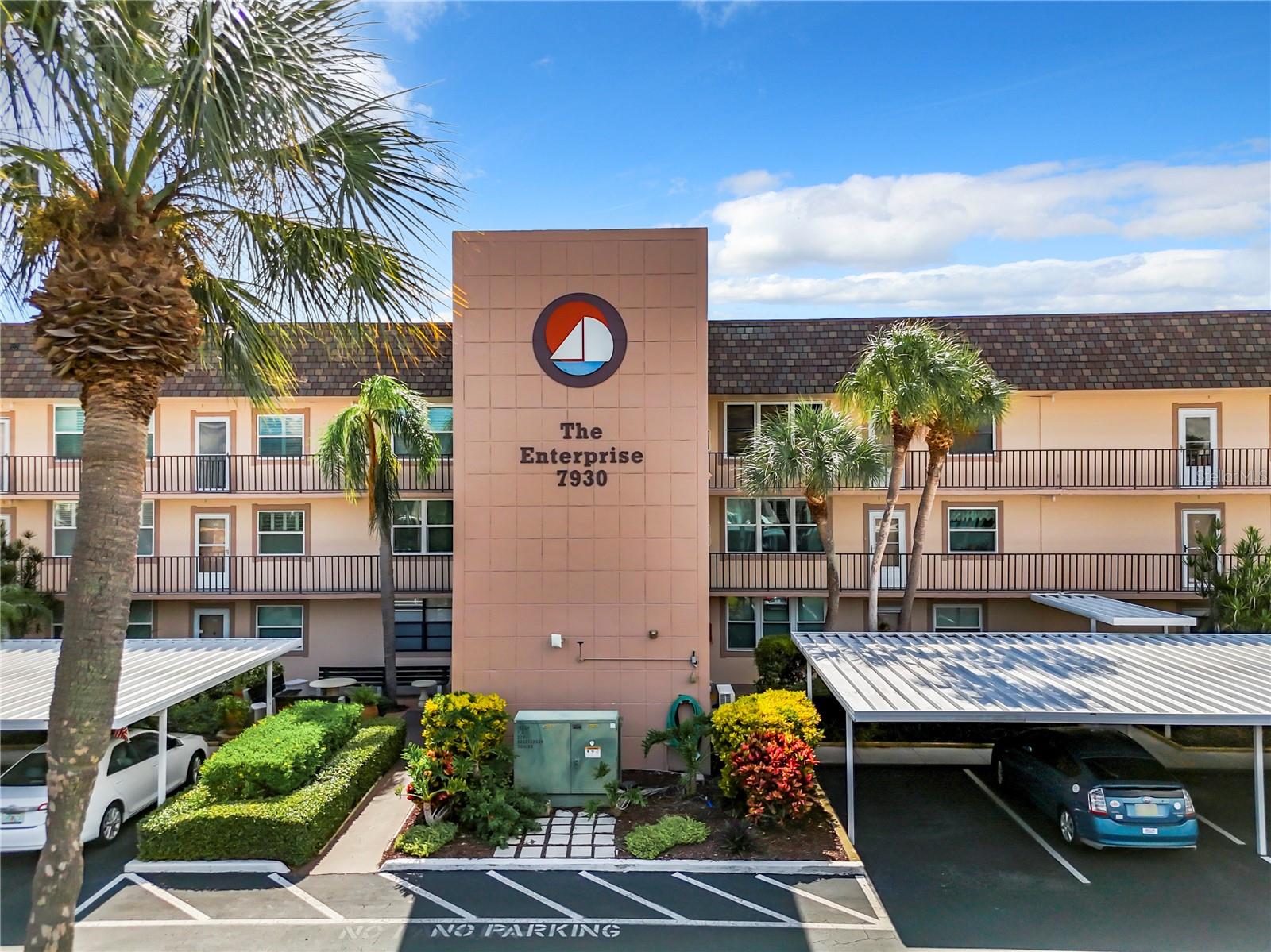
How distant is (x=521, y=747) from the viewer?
12.0 metres

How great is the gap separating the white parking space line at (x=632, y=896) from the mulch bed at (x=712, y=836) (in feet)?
1.67

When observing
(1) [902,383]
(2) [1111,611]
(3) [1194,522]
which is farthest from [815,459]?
(3) [1194,522]

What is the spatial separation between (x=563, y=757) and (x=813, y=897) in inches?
161

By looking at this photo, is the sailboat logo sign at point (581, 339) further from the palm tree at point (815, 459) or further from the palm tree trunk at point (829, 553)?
the palm tree trunk at point (829, 553)

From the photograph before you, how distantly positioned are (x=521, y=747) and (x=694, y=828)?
9.23 ft

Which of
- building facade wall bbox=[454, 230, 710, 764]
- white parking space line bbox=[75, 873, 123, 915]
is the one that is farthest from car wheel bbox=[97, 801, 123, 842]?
building facade wall bbox=[454, 230, 710, 764]

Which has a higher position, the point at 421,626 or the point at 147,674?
the point at 147,674

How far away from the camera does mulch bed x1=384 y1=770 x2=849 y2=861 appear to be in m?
10.3

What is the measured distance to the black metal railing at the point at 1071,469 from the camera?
19906 mm

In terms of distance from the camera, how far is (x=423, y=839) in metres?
10.4

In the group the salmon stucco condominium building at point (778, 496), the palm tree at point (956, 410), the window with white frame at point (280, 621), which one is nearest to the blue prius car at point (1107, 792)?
the palm tree at point (956, 410)

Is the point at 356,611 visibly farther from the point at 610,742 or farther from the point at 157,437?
the point at 610,742

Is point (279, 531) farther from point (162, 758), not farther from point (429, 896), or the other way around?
point (429, 896)

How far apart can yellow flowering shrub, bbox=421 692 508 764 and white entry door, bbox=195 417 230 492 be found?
37.7ft
